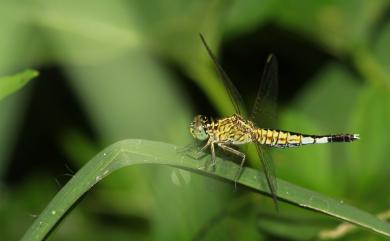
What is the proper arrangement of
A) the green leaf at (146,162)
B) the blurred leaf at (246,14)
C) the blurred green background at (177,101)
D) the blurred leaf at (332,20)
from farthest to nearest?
the blurred leaf at (332,20) < the blurred leaf at (246,14) < the blurred green background at (177,101) < the green leaf at (146,162)

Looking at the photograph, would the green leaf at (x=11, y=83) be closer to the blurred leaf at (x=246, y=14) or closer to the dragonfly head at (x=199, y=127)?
the dragonfly head at (x=199, y=127)

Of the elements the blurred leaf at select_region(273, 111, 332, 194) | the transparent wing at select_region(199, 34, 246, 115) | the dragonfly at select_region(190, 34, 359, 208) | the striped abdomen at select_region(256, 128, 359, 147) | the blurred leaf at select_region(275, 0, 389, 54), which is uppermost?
the blurred leaf at select_region(275, 0, 389, 54)

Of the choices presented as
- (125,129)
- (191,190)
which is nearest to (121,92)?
(125,129)

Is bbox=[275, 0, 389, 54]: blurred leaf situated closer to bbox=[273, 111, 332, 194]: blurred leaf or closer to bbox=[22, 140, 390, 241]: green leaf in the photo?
bbox=[273, 111, 332, 194]: blurred leaf

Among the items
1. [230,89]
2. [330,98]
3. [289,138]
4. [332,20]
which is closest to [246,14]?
[332,20]

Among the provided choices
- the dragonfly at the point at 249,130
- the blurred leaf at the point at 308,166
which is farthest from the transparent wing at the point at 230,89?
the blurred leaf at the point at 308,166

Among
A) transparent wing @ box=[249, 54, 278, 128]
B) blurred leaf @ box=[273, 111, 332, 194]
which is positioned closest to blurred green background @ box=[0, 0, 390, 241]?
blurred leaf @ box=[273, 111, 332, 194]

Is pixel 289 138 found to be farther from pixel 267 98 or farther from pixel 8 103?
pixel 8 103
